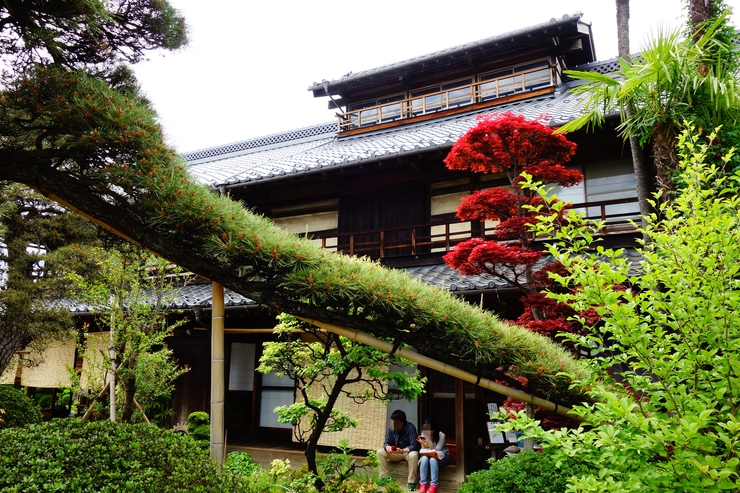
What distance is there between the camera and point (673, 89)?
15.7 feet

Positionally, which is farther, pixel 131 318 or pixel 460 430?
pixel 460 430

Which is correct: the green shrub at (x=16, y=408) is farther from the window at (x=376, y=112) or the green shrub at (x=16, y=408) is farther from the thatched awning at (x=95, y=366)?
the window at (x=376, y=112)

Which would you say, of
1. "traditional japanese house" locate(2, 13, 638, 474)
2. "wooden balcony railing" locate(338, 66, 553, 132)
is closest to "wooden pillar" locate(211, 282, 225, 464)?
"traditional japanese house" locate(2, 13, 638, 474)

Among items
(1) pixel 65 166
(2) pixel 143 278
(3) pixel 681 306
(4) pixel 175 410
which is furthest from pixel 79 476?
(4) pixel 175 410

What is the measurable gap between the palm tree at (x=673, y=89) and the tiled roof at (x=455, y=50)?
22.1ft

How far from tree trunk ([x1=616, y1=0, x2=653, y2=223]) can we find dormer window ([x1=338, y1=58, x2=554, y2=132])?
17.5 feet

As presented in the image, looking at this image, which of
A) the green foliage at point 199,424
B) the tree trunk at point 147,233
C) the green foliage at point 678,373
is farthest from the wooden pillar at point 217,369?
the green foliage at point 199,424

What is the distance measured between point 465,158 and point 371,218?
443 centimetres

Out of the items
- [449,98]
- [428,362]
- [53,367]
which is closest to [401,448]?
[428,362]

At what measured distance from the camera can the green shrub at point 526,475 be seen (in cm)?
407

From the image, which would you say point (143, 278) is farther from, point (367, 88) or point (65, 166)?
A: point (367, 88)

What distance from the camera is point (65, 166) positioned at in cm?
388

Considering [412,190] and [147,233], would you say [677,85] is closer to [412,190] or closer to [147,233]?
[147,233]

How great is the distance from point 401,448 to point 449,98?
8567 millimetres
